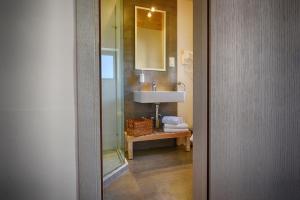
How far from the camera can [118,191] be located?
190 cm

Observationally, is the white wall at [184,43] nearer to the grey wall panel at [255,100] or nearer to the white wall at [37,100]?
the grey wall panel at [255,100]

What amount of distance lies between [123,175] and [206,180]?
1.39 meters

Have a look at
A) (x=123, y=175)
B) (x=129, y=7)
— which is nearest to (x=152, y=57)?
(x=129, y=7)

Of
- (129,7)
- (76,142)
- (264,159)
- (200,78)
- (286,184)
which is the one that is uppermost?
(129,7)

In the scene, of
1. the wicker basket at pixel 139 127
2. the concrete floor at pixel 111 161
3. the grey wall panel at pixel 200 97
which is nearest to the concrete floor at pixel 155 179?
the concrete floor at pixel 111 161

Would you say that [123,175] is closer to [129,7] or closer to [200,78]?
[200,78]

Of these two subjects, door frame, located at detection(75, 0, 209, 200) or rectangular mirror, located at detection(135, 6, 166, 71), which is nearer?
door frame, located at detection(75, 0, 209, 200)

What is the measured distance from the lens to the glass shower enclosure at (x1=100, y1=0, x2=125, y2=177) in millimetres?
2443

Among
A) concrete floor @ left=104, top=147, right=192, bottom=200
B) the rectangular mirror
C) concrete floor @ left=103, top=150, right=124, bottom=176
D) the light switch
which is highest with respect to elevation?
the rectangular mirror

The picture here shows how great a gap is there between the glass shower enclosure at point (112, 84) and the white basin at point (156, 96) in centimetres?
27

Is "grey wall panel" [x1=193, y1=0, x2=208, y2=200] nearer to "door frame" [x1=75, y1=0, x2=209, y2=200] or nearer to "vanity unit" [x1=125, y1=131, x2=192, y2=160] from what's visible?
"door frame" [x1=75, y1=0, x2=209, y2=200]

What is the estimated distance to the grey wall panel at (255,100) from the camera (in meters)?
1.10

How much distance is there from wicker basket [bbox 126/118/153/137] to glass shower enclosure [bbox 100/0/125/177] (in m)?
0.12

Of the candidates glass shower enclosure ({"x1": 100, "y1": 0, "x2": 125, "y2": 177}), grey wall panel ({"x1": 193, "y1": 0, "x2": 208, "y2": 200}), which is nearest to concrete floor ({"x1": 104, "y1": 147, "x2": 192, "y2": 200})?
glass shower enclosure ({"x1": 100, "y1": 0, "x2": 125, "y2": 177})
